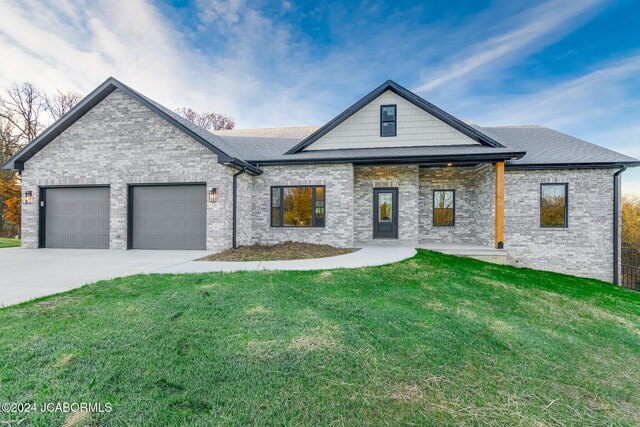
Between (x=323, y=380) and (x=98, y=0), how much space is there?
13.6 metres

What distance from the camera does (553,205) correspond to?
395 inches

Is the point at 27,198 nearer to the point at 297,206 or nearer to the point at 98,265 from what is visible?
the point at 98,265

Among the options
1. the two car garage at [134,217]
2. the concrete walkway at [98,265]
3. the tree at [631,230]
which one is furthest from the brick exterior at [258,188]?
the tree at [631,230]

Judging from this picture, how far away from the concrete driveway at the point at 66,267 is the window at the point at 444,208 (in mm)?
9231

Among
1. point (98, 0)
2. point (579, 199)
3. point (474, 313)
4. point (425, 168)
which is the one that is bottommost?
point (474, 313)

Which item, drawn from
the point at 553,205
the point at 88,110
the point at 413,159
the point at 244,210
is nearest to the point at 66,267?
the point at 244,210

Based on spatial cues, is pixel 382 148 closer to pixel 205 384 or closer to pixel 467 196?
pixel 467 196

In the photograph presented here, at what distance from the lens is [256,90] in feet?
55.8

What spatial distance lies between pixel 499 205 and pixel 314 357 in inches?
359

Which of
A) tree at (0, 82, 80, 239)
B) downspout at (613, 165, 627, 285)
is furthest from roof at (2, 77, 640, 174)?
tree at (0, 82, 80, 239)

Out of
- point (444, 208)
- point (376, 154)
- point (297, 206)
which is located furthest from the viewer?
point (444, 208)

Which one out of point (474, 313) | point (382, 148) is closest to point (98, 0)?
point (382, 148)

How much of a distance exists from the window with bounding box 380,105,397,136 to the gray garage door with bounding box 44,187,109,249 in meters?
10.7

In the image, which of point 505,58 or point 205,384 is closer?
point 205,384
